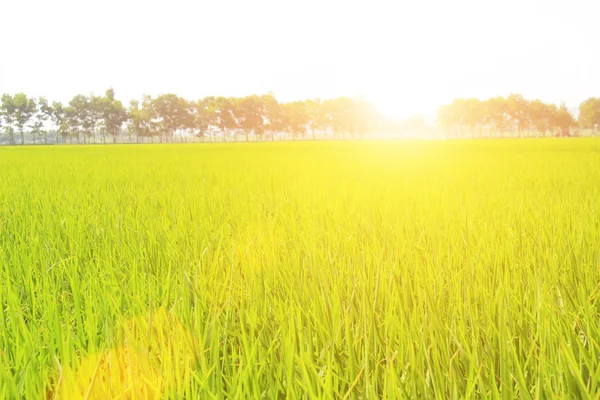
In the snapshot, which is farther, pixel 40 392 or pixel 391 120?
pixel 391 120

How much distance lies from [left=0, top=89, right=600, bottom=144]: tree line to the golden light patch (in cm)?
9200

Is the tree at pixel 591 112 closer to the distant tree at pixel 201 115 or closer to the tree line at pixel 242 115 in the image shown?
the tree line at pixel 242 115

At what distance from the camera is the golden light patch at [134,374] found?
0.97m

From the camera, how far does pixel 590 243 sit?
2277 millimetres

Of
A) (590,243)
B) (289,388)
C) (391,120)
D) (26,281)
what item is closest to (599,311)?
(590,243)

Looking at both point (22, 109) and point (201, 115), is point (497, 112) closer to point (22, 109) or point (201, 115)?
point (201, 115)

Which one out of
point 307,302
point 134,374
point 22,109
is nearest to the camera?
point 134,374

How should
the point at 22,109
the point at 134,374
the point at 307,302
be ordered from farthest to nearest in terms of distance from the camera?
the point at 22,109, the point at 307,302, the point at 134,374

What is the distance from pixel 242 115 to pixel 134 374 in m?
100

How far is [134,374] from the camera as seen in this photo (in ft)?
3.71

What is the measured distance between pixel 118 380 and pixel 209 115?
101 m

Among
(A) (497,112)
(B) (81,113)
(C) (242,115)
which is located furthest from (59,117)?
(A) (497,112)

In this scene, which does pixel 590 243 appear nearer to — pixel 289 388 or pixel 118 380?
pixel 289 388

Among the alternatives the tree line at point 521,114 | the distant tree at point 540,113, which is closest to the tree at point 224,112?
the tree line at point 521,114
